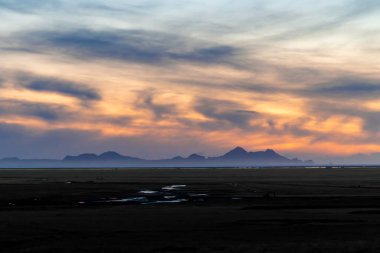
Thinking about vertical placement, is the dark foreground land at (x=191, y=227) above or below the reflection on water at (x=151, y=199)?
below

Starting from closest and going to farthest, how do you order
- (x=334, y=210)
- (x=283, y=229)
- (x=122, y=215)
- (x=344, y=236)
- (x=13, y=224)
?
1. (x=344, y=236)
2. (x=283, y=229)
3. (x=13, y=224)
4. (x=122, y=215)
5. (x=334, y=210)

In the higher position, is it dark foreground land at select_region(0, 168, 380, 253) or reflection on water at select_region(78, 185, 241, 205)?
reflection on water at select_region(78, 185, 241, 205)

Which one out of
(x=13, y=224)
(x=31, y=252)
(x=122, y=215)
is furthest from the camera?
(x=122, y=215)

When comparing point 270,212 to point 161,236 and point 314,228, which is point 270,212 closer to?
point 314,228

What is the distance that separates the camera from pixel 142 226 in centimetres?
3472

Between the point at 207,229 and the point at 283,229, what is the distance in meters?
4.80

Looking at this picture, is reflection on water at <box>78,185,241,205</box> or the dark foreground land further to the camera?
reflection on water at <box>78,185,241,205</box>

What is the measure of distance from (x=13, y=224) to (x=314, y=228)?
19994 millimetres

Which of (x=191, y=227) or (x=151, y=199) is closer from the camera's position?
(x=191, y=227)

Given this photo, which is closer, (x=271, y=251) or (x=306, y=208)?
(x=271, y=251)

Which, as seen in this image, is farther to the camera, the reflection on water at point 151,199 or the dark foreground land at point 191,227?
the reflection on water at point 151,199

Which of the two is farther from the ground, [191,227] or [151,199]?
[151,199]

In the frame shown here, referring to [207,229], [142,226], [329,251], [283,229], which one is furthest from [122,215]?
[329,251]

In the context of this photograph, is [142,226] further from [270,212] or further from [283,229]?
[270,212]
